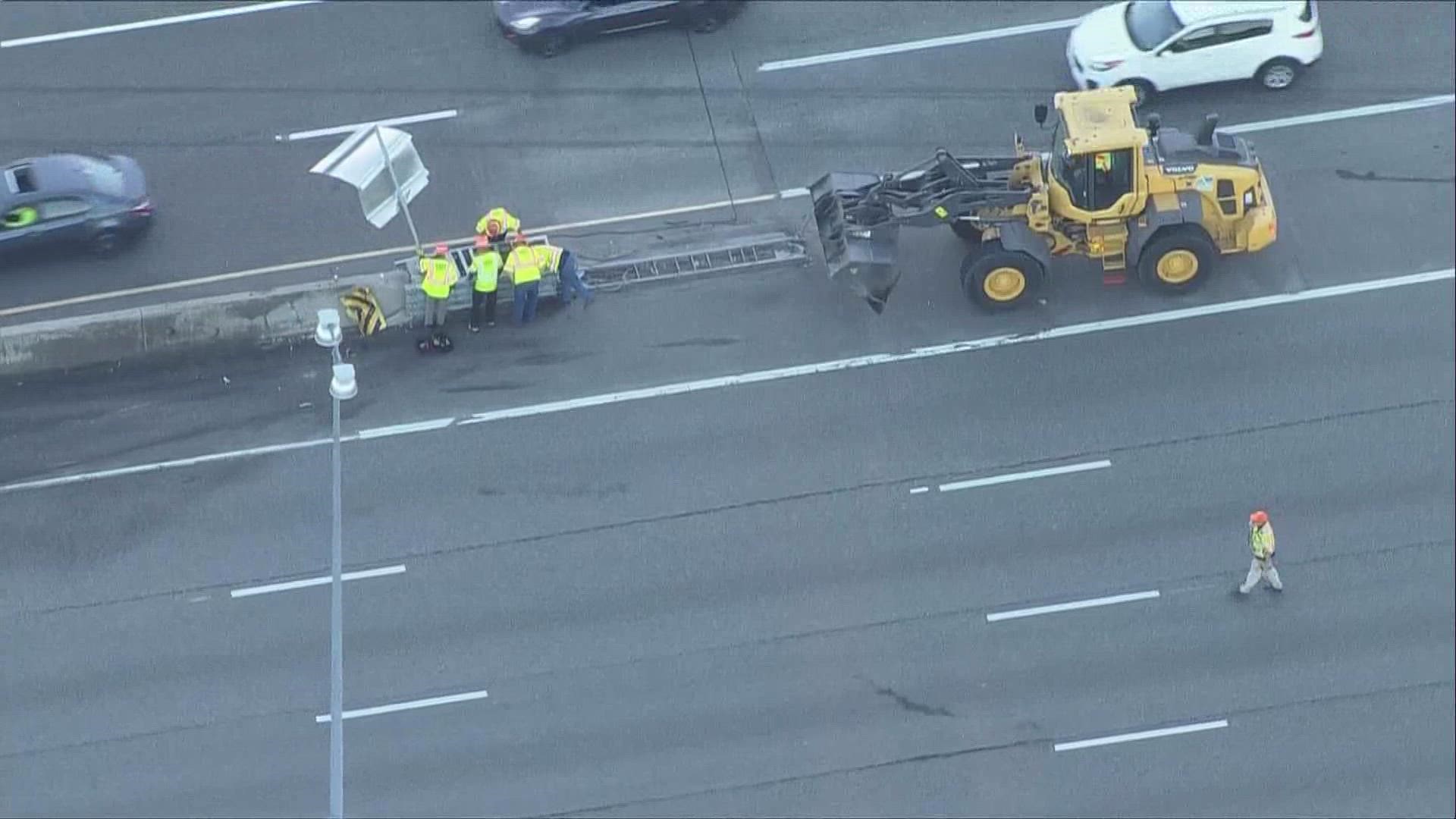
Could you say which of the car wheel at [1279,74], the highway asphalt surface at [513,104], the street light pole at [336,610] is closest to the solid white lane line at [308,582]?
the street light pole at [336,610]

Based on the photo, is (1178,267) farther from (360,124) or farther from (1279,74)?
→ (360,124)

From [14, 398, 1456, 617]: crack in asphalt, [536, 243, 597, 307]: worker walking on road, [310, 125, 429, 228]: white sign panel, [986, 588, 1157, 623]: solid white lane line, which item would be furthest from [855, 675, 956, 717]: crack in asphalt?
[310, 125, 429, 228]: white sign panel

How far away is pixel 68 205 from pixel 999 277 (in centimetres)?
1313

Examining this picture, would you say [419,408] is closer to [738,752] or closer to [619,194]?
[619,194]

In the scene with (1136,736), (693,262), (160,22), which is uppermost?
(160,22)

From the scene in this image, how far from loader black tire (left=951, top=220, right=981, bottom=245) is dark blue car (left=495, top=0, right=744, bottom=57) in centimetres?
542

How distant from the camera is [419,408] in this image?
2552 centimetres

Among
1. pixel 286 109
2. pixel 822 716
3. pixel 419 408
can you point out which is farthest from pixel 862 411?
pixel 286 109

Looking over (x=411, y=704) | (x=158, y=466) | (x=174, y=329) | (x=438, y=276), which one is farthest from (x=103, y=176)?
(x=411, y=704)

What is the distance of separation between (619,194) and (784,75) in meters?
3.26

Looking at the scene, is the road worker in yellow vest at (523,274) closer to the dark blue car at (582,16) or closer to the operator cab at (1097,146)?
the dark blue car at (582,16)

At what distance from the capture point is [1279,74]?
2769cm

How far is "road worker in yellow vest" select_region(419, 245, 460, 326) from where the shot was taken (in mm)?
25266

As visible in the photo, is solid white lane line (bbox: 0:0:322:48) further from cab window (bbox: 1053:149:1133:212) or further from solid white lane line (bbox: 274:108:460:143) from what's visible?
cab window (bbox: 1053:149:1133:212)
